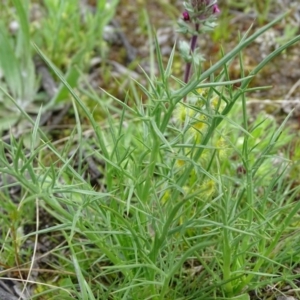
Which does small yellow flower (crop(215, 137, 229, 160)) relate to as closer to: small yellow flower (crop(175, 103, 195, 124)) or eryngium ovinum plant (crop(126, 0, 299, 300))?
eryngium ovinum plant (crop(126, 0, 299, 300))

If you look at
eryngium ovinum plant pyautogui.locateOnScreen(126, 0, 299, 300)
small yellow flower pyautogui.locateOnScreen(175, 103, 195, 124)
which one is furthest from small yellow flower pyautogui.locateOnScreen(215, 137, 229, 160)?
small yellow flower pyautogui.locateOnScreen(175, 103, 195, 124)

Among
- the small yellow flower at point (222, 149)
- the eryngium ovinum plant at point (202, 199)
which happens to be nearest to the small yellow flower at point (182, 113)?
the eryngium ovinum plant at point (202, 199)

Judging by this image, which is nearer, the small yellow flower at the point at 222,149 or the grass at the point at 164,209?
the grass at the point at 164,209

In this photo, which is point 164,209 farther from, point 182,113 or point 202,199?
point 182,113

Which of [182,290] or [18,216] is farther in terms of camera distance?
[18,216]

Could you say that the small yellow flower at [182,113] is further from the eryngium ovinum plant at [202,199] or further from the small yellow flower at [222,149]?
the small yellow flower at [222,149]

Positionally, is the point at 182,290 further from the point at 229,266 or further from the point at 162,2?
the point at 162,2

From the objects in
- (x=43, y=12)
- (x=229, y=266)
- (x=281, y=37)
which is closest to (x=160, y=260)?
(x=229, y=266)

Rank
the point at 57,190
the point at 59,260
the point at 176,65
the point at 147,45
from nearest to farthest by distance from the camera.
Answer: the point at 57,190, the point at 59,260, the point at 176,65, the point at 147,45
